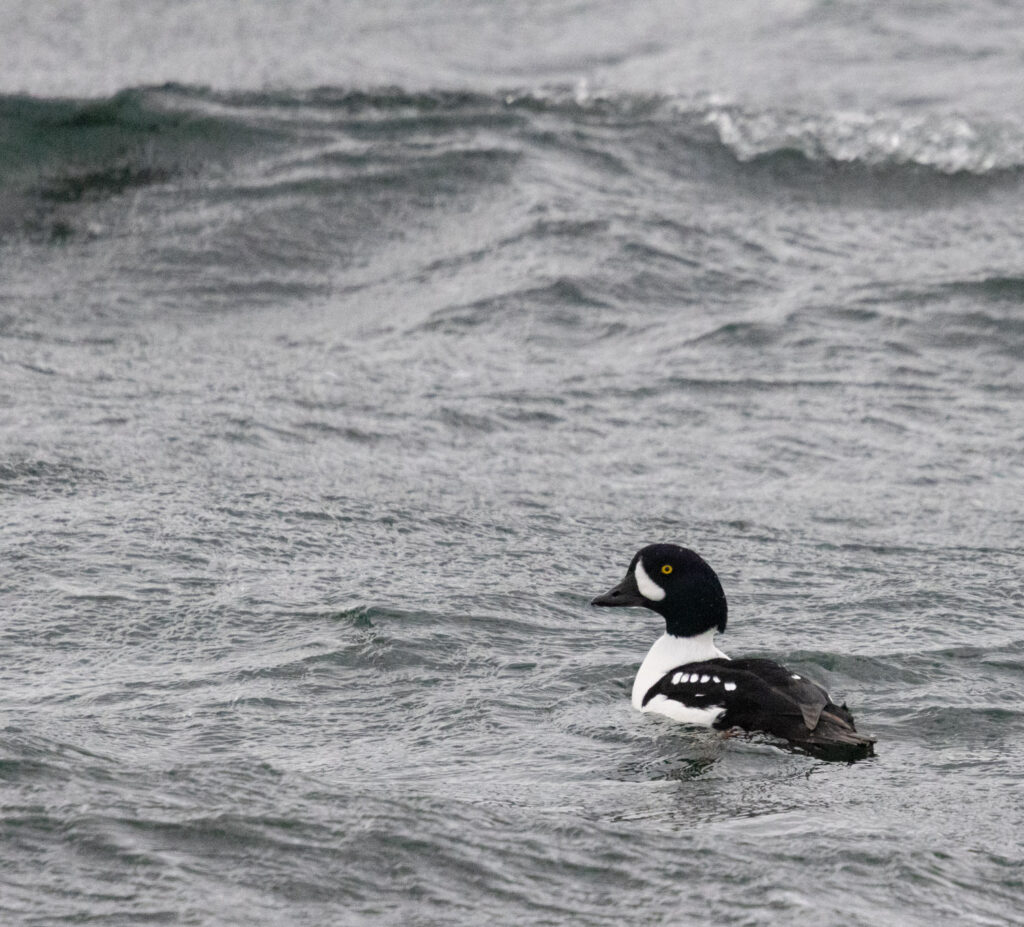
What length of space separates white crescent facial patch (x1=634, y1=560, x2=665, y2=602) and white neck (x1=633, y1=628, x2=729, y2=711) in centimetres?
19

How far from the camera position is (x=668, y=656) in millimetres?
8266

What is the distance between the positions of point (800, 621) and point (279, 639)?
105 inches

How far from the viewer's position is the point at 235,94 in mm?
18203

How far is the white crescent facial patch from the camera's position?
8.44 metres

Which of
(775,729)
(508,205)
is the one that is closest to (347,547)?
(775,729)

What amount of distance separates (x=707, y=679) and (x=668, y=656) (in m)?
0.43

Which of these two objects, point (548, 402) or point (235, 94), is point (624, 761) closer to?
point (548, 402)

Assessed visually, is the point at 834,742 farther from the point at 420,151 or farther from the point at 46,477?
the point at 420,151

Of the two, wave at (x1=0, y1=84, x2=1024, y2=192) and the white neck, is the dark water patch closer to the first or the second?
the white neck

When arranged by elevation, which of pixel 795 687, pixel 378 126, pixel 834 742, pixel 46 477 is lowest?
pixel 834 742

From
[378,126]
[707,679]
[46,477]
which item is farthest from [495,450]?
[378,126]

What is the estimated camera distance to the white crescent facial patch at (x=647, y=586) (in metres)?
8.44

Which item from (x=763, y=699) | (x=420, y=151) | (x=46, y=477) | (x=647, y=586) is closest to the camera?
(x=763, y=699)

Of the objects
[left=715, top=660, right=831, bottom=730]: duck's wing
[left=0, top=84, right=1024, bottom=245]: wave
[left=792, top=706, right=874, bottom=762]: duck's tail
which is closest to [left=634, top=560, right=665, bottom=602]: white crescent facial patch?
[left=715, top=660, right=831, bottom=730]: duck's wing
